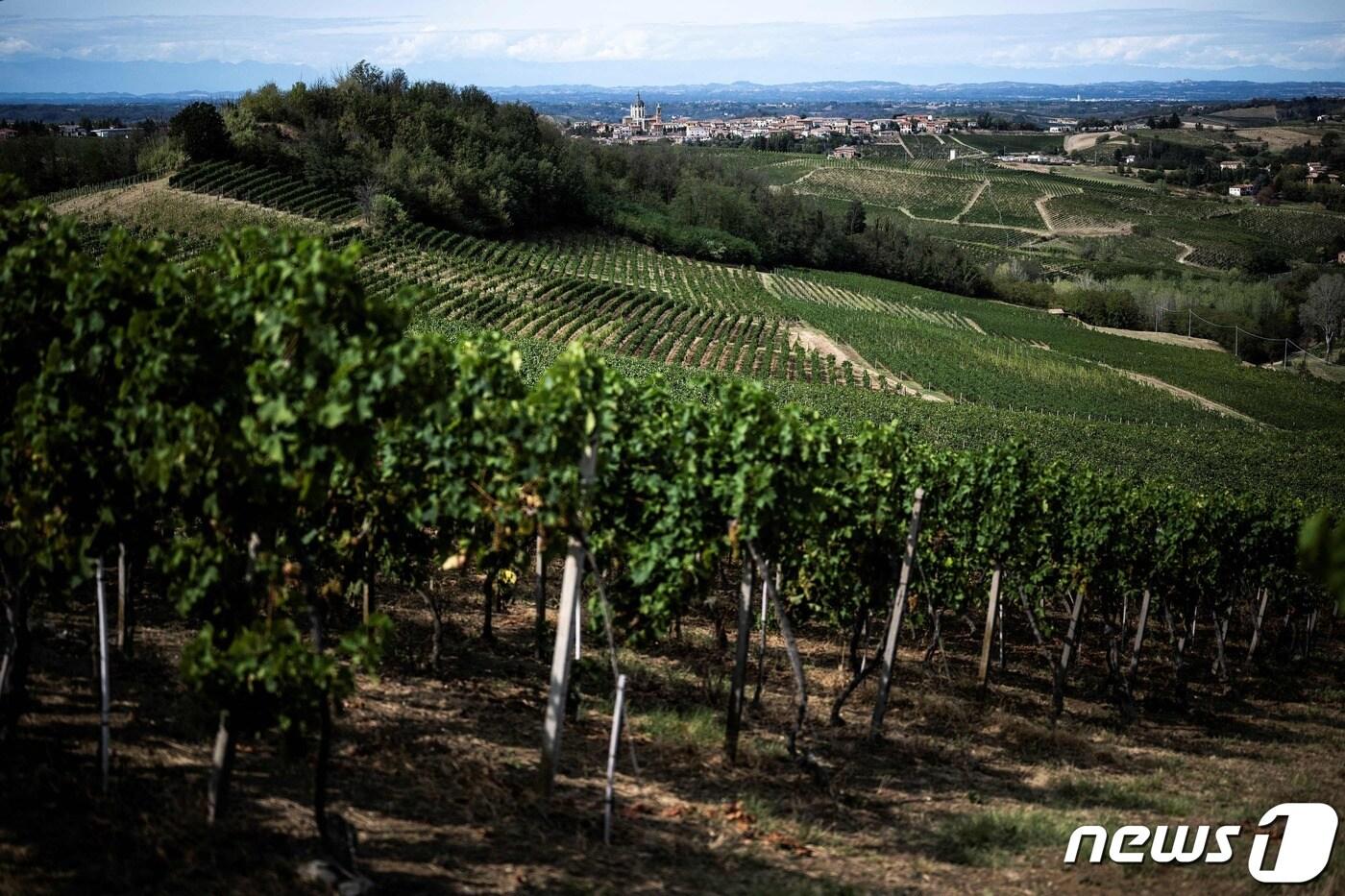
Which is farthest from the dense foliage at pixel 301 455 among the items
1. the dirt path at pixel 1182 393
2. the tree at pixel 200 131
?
the tree at pixel 200 131

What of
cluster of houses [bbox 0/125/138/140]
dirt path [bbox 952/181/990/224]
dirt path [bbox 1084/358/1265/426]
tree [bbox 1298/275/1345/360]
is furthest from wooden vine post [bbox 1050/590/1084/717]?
dirt path [bbox 952/181/990/224]

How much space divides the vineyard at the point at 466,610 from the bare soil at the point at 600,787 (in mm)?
48

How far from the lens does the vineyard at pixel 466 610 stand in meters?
6.66

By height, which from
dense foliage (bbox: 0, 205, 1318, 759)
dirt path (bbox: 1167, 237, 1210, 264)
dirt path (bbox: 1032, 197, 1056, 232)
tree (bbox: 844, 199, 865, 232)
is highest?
dirt path (bbox: 1032, 197, 1056, 232)

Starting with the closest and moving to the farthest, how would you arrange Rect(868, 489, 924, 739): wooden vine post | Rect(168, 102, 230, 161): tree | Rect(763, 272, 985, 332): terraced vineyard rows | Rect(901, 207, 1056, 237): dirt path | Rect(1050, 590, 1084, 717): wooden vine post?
Rect(868, 489, 924, 739): wooden vine post → Rect(1050, 590, 1084, 717): wooden vine post → Rect(168, 102, 230, 161): tree → Rect(763, 272, 985, 332): terraced vineyard rows → Rect(901, 207, 1056, 237): dirt path

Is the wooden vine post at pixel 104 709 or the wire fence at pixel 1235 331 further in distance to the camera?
the wire fence at pixel 1235 331

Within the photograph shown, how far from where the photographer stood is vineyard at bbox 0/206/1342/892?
6664 millimetres

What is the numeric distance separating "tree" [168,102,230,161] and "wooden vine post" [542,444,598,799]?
236 feet

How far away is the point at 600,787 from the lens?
8891 mm

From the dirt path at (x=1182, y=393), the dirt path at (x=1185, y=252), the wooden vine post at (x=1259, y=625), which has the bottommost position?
the dirt path at (x=1182, y=393)

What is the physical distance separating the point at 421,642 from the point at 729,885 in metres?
6.12

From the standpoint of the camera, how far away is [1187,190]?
177 metres

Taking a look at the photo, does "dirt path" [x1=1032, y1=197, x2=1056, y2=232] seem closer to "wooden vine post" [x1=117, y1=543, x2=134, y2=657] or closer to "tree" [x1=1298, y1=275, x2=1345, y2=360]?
"tree" [x1=1298, y1=275, x2=1345, y2=360]

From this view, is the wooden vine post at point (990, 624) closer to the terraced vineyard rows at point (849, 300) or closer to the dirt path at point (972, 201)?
the terraced vineyard rows at point (849, 300)
